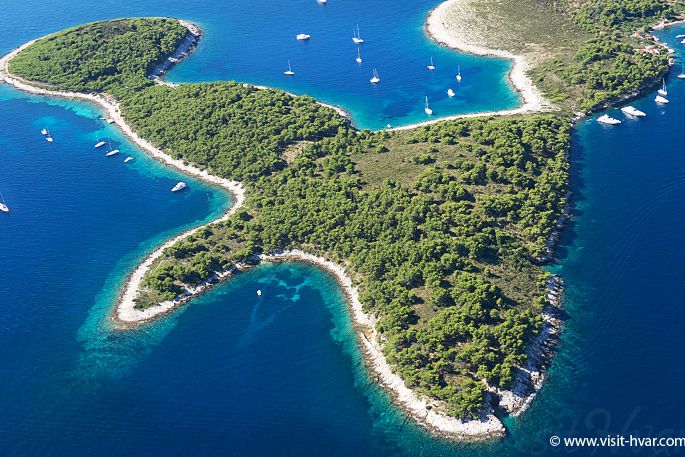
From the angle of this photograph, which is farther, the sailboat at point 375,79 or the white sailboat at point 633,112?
the sailboat at point 375,79

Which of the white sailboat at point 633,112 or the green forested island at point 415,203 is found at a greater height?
the white sailboat at point 633,112

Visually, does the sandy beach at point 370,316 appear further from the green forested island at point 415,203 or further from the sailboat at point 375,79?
the sailboat at point 375,79

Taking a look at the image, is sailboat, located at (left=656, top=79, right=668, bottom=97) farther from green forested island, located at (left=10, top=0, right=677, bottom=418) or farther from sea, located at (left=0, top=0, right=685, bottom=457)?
sea, located at (left=0, top=0, right=685, bottom=457)

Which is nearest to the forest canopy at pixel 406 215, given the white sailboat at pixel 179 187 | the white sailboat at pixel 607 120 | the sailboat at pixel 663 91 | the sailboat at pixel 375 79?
the white sailboat at pixel 179 187

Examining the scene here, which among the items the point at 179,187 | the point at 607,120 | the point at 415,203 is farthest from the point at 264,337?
the point at 607,120

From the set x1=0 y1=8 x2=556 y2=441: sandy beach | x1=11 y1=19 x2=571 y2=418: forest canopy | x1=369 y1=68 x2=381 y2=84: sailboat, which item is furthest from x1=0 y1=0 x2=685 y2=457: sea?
x1=369 y1=68 x2=381 y2=84: sailboat

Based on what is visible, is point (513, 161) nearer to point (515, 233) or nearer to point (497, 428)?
point (515, 233)

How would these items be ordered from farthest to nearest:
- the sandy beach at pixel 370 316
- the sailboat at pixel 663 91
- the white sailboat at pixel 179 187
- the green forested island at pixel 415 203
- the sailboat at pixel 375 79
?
the sailboat at pixel 375 79 < the sailboat at pixel 663 91 < the white sailboat at pixel 179 187 < the green forested island at pixel 415 203 < the sandy beach at pixel 370 316

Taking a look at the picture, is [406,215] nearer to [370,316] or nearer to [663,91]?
[370,316]

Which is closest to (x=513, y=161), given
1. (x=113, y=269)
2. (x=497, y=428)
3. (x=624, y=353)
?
(x=624, y=353)
